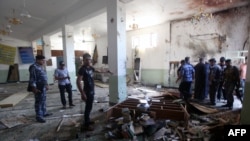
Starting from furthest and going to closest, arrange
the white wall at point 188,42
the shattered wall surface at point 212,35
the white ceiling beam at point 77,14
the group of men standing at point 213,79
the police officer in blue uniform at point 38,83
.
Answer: the white wall at point 188,42 < the shattered wall surface at point 212,35 < the white ceiling beam at point 77,14 < the group of men standing at point 213,79 < the police officer in blue uniform at point 38,83

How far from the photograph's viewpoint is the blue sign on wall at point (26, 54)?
1142 cm

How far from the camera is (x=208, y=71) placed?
17.5 ft

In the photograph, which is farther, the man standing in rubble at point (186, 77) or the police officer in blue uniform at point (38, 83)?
the man standing in rubble at point (186, 77)

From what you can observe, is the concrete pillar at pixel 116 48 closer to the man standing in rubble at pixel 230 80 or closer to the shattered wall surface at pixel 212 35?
the man standing in rubble at pixel 230 80

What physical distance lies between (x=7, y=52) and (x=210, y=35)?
13.4 metres

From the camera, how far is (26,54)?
1159cm

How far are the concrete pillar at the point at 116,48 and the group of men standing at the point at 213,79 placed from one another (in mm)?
2076

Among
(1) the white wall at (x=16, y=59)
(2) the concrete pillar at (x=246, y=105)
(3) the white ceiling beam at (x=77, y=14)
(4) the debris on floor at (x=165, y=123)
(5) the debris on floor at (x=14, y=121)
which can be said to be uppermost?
(3) the white ceiling beam at (x=77, y=14)

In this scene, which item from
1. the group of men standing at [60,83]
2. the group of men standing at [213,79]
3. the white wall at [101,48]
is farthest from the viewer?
the white wall at [101,48]

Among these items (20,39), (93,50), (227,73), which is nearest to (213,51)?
(227,73)

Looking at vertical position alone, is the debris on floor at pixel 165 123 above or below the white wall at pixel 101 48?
below

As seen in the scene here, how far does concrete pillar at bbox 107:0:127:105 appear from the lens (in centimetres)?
438

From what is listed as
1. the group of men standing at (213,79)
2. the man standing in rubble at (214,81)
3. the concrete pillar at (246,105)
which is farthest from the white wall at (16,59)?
the concrete pillar at (246,105)

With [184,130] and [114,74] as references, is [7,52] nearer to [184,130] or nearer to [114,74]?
[114,74]
